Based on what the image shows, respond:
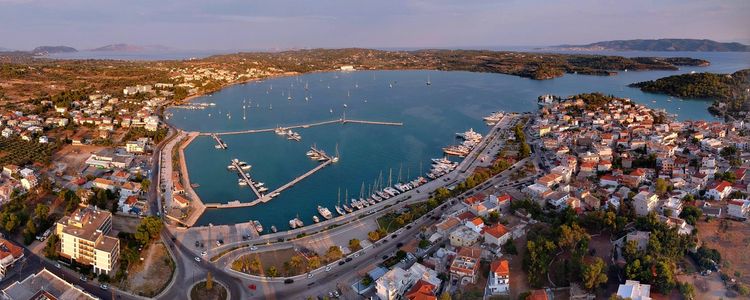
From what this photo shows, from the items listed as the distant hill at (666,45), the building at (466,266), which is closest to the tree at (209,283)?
the building at (466,266)

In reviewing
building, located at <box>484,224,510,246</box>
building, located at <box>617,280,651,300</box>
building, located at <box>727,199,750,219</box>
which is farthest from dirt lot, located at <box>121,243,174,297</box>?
building, located at <box>727,199,750,219</box>

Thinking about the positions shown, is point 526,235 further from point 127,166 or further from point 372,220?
point 127,166

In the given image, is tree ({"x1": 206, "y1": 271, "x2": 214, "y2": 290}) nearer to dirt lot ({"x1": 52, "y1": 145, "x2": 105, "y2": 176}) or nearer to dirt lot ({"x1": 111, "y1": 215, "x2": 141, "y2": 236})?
dirt lot ({"x1": 111, "y1": 215, "x2": 141, "y2": 236})

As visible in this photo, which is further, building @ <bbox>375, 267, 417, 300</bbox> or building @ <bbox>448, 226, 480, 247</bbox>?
building @ <bbox>448, 226, 480, 247</bbox>

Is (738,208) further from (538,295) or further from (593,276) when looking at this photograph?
(538,295)

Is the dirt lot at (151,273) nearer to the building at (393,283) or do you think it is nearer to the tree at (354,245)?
the tree at (354,245)
